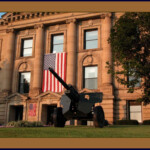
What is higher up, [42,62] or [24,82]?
[42,62]

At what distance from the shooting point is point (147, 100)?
17016mm

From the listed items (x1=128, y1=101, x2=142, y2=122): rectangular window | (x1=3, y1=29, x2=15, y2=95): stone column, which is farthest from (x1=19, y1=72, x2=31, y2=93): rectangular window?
(x1=128, y1=101, x2=142, y2=122): rectangular window

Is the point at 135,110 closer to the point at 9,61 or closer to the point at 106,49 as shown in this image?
the point at 106,49

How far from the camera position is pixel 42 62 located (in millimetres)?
28672

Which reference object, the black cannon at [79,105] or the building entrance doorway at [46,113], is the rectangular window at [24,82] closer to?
the building entrance doorway at [46,113]

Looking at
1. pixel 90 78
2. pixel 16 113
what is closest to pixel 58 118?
pixel 90 78

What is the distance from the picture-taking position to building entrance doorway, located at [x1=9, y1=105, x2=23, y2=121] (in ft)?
93.8

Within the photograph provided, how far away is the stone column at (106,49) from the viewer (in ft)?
82.0

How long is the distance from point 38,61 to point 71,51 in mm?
4437

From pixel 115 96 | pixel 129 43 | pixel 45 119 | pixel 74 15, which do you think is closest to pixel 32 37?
pixel 74 15

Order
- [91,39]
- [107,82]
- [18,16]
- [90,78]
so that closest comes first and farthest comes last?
[107,82]
[90,78]
[91,39]
[18,16]

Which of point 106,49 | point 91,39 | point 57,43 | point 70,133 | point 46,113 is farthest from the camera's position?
point 57,43

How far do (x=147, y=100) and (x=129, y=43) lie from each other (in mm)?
4429

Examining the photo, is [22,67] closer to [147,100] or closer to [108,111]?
[108,111]
